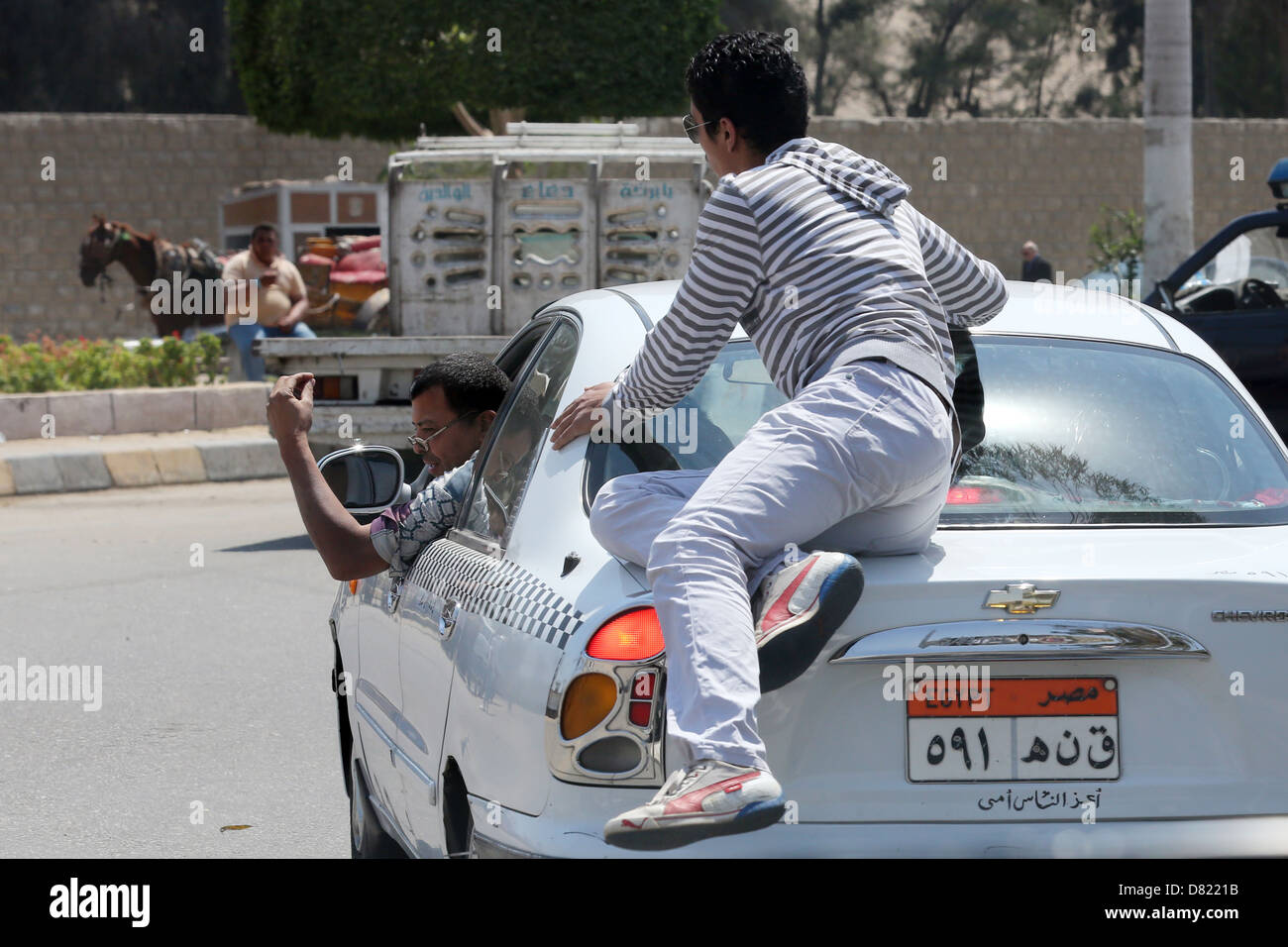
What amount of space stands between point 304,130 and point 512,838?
25.2m

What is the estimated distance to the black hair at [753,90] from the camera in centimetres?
346

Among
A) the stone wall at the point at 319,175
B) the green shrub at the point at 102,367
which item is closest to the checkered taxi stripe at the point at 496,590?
the green shrub at the point at 102,367

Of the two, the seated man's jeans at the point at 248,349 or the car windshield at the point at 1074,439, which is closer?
the car windshield at the point at 1074,439

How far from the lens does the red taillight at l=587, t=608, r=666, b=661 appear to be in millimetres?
2871

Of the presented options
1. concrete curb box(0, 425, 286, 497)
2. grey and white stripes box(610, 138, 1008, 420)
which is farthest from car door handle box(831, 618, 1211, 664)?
concrete curb box(0, 425, 286, 497)

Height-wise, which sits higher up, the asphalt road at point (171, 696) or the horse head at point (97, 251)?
the horse head at point (97, 251)

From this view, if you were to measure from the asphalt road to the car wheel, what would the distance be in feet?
1.06

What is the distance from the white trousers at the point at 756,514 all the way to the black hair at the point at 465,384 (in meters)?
1.21

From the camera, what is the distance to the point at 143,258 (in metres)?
27.6

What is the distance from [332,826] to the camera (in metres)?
5.21

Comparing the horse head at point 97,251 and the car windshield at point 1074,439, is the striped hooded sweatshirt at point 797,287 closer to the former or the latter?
the car windshield at point 1074,439

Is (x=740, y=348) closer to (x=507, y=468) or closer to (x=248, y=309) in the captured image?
(x=507, y=468)

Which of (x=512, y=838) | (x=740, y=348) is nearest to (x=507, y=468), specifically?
(x=740, y=348)

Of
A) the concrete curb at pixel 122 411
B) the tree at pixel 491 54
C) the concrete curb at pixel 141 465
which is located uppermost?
the tree at pixel 491 54
